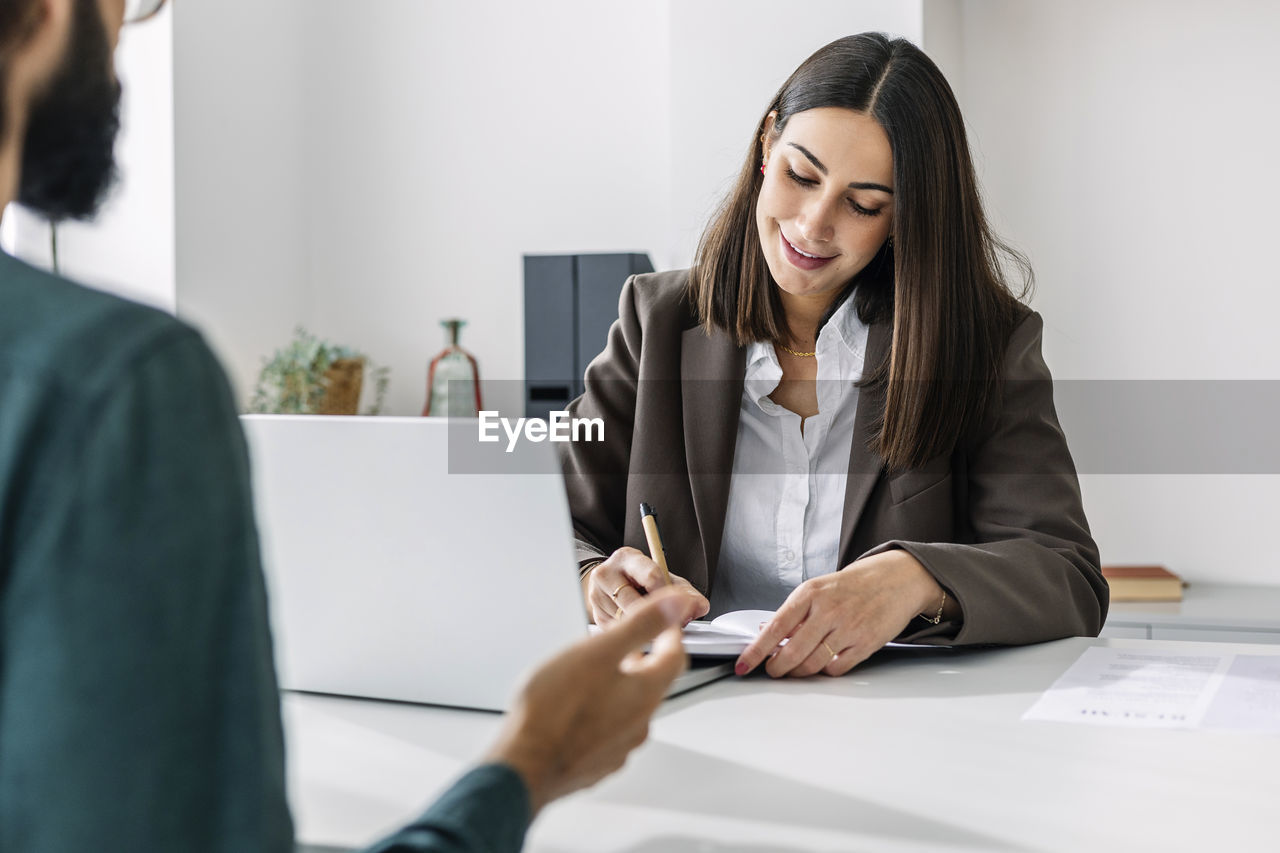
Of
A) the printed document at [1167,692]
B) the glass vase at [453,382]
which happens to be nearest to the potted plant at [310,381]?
the glass vase at [453,382]

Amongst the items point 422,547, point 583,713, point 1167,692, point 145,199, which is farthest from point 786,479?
point 145,199

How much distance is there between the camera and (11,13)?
471 mm

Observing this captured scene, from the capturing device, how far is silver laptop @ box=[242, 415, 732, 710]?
92cm

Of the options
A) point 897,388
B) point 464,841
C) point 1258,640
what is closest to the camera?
point 464,841

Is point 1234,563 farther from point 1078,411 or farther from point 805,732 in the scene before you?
point 805,732

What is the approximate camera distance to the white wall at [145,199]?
3541 mm

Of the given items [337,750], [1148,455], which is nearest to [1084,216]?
[1148,455]

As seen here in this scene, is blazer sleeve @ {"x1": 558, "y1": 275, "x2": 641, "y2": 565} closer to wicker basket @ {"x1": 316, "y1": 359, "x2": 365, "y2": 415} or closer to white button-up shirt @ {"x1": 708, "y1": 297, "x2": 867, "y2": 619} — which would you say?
white button-up shirt @ {"x1": 708, "y1": 297, "x2": 867, "y2": 619}

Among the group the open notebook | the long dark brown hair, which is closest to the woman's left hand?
the open notebook

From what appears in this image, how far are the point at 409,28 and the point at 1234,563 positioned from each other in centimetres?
299

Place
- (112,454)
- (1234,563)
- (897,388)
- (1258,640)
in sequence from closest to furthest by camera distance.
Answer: (112,454) → (897,388) → (1258,640) → (1234,563)

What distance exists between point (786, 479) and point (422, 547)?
0.81 m

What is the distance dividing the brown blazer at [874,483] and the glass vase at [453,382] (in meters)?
1.88

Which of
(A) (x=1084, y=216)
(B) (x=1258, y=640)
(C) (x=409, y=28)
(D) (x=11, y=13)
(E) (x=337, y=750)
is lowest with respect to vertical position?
(B) (x=1258, y=640)
